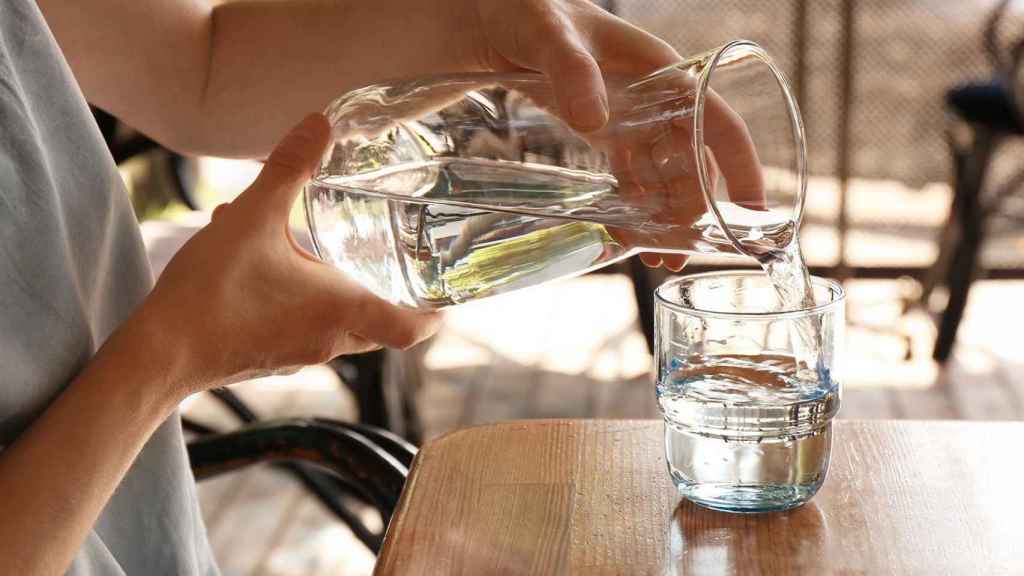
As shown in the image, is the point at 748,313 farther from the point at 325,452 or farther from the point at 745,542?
the point at 325,452

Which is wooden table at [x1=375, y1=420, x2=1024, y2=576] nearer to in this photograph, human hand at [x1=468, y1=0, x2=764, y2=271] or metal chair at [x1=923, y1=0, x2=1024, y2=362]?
human hand at [x1=468, y1=0, x2=764, y2=271]

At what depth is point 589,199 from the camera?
637mm

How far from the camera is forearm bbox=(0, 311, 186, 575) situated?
1.97 ft

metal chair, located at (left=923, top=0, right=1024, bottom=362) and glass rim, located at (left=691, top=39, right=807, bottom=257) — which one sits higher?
glass rim, located at (left=691, top=39, right=807, bottom=257)

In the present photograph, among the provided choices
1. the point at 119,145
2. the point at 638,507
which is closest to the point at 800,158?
the point at 638,507

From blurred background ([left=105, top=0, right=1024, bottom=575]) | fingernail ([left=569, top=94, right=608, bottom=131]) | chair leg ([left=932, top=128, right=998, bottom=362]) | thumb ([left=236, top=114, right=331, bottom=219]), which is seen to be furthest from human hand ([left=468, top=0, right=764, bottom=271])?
chair leg ([left=932, top=128, right=998, bottom=362])

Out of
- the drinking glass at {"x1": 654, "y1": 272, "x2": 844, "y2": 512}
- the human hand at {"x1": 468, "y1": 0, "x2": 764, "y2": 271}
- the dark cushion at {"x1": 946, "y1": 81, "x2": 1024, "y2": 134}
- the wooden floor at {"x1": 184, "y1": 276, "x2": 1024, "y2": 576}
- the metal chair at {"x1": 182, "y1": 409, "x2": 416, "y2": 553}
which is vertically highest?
the human hand at {"x1": 468, "y1": 0, "x2": 764, "y2": 271}

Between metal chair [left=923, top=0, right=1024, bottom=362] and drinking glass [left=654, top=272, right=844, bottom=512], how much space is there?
5.89 feet

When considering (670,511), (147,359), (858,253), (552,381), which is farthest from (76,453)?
(858,253)

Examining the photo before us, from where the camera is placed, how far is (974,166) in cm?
245

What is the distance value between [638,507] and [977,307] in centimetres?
233

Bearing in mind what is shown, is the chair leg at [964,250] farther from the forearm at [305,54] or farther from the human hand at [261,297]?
the human hand at [261,297]

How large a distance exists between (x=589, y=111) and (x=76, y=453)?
0.97ft

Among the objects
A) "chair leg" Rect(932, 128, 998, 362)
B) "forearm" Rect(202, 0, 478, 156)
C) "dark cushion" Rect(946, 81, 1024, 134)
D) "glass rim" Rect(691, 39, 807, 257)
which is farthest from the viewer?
"chair leg" Rect(932, 128, 998, 362)
